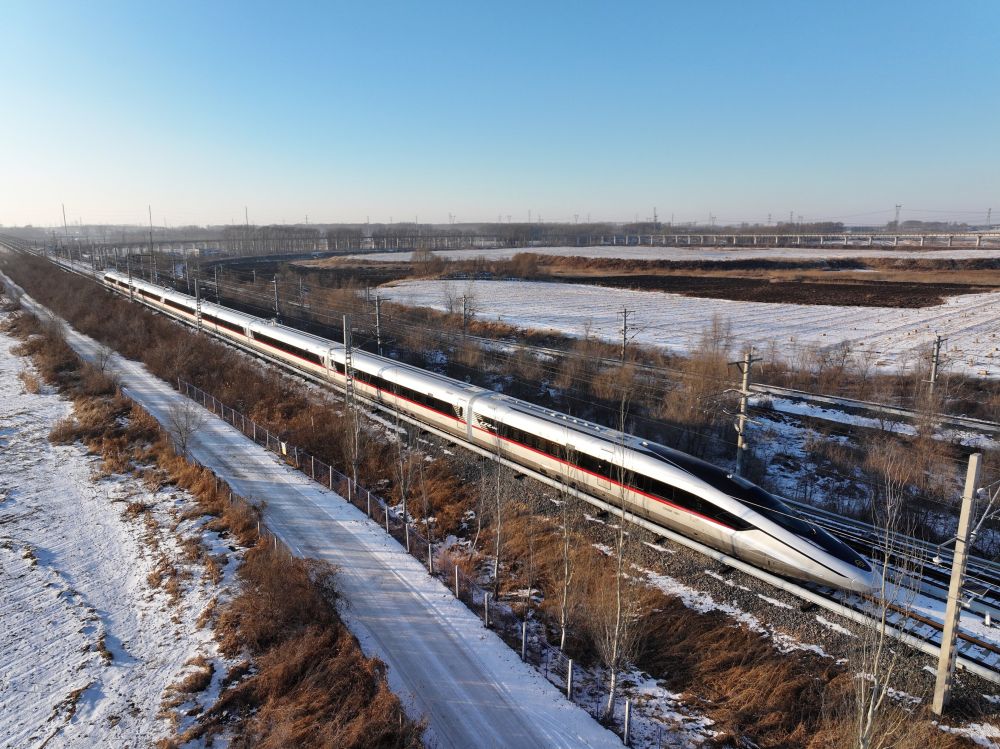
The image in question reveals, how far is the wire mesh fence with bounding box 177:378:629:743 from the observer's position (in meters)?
13.1

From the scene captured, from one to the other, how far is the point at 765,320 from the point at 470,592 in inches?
1822

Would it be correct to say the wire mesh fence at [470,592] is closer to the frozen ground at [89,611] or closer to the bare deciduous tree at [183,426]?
the bare deciduous tree at [183,426]

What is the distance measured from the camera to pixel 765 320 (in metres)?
54.3

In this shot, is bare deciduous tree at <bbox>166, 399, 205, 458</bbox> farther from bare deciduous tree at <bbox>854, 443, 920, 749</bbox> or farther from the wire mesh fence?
bare deciduous tree at <bbox>854, 443, 920, 749</bbox>

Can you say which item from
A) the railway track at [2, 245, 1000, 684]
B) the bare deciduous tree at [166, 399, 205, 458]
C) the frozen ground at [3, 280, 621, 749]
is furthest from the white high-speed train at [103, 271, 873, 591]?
the bare deciduous tree at [166, 399, 205, 458]

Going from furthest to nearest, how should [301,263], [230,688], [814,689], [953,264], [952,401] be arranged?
[301,263]
[953,264]
[952,401]
[230,688]
[814,689]

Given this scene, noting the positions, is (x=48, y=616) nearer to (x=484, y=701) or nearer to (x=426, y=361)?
(x=484, y=701)

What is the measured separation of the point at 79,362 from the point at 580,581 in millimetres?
41942

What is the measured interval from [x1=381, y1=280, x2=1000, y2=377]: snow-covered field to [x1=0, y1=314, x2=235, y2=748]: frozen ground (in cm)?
2935

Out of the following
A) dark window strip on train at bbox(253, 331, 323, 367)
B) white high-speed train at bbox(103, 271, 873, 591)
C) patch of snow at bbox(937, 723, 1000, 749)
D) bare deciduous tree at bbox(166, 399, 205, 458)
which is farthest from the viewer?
dark window strip on train at bbox(253, 331, 323, 367)

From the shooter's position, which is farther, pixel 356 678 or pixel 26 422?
pixel 26 422

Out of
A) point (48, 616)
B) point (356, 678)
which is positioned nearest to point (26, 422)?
point (48, 616)

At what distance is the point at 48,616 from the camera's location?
16703 mm

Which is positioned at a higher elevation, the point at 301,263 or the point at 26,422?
the point at 301,263
